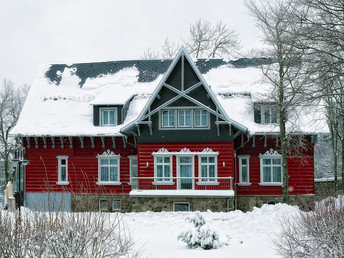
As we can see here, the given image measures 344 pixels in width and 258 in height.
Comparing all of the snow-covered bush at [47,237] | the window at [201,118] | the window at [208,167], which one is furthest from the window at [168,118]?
the snow-covered bush at [47,237]

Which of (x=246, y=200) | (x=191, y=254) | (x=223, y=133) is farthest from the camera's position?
(x=246, y=200)

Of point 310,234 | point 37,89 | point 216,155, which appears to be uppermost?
point 37,89

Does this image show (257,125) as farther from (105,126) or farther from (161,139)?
(105,126)

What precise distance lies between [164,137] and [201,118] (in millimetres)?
2397

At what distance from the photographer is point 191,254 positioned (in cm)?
1593

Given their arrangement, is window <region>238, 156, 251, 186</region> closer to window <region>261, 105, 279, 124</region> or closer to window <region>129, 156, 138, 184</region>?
window <region>261, 105, 279, 124</region>

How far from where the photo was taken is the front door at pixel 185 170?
28.4 meters

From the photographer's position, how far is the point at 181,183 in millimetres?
28531

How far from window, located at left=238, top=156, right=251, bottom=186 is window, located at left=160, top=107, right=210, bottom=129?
374cm

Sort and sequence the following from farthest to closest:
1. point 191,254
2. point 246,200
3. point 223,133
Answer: point 246,200 < point 223,133 < point 191,254

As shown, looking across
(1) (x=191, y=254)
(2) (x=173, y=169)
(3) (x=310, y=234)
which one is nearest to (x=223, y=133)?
(2) (x=173, y=169)

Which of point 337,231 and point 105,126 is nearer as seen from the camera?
point 337,231

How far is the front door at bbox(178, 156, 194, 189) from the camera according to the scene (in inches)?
1120

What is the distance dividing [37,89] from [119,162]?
8079mm
